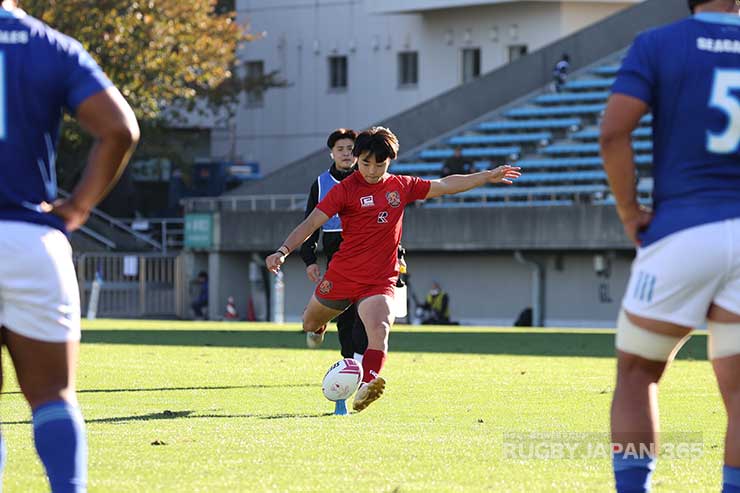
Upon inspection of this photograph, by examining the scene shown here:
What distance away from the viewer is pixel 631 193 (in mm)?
6117

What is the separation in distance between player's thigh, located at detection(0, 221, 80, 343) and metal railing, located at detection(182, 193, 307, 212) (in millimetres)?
38012

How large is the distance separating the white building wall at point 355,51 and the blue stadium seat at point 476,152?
867 cm

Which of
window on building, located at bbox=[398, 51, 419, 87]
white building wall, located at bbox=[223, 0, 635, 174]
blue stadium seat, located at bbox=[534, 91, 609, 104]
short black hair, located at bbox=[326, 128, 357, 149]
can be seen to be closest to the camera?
short black hair, located at bbox=[326, 128, 357, 149]

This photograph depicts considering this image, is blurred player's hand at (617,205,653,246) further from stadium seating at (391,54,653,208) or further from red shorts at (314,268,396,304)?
stadium seating at (391,54,653,208)

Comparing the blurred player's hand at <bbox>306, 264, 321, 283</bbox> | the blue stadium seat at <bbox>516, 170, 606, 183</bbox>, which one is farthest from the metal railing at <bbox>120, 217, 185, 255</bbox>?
the blurred player's hand at <bbox>306, 264, 321, 283</bbox>

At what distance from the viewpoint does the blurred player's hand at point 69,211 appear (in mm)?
5871

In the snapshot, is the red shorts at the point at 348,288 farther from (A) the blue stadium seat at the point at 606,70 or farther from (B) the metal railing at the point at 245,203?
(A) the blue stadium seat at the point at 606,70

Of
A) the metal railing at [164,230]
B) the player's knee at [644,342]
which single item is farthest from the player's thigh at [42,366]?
the metal railing at [164,230]

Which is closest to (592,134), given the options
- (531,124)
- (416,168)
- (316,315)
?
(531,124)

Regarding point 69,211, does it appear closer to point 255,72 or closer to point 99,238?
point 99,238

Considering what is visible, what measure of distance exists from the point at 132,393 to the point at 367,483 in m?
6.19

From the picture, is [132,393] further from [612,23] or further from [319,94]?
[319,94]

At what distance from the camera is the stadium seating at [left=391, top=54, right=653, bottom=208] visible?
3984 cm

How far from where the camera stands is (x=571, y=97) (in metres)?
44.9
